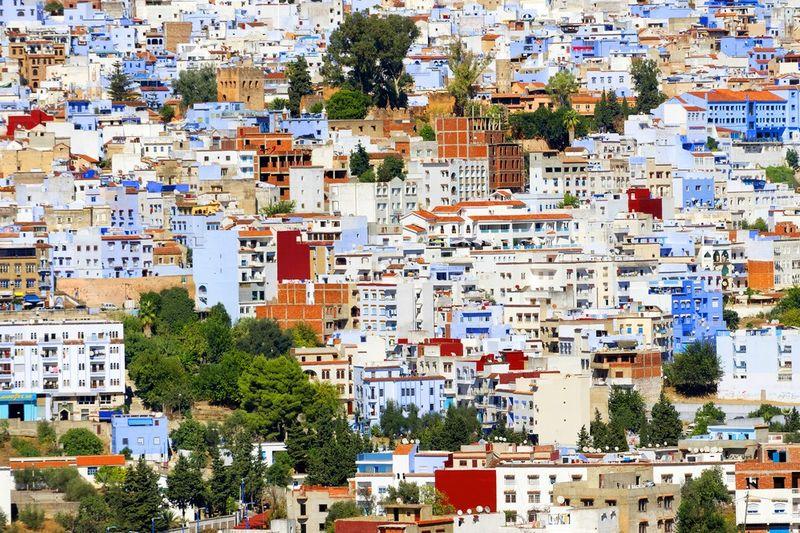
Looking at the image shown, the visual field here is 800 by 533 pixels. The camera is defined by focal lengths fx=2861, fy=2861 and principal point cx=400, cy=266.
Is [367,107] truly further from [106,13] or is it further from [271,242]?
[106,13]

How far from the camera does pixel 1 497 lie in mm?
43062

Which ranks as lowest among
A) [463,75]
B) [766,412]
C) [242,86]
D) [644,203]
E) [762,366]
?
[766,412]

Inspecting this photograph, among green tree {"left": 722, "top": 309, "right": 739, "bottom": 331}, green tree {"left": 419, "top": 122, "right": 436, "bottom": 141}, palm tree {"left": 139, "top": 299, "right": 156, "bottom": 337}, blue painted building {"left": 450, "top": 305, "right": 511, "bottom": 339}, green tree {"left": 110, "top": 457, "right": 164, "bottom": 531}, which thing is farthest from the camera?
green tree {"left": 419, "top": 122, "right": 436, "bottom": 141}

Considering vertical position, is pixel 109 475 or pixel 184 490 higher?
pixel 184 490

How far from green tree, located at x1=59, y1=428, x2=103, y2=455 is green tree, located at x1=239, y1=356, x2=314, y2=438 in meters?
2.62

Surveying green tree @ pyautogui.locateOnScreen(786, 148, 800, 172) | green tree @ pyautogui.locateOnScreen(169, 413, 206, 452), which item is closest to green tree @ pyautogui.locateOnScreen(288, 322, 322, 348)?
green tree @ pyautogui.locateOnScreen(169, 413, 206, 452)

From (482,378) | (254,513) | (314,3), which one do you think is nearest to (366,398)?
(482,378)

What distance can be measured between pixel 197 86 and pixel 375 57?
5.09 meters

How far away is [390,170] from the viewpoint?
203 feet

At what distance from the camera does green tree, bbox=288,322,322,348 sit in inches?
2078

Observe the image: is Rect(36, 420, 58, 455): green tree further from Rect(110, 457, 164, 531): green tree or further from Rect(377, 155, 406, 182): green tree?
Rect(377, 155, 406, 182): green tree

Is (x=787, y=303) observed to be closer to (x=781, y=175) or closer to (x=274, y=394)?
(x=781, y=175)

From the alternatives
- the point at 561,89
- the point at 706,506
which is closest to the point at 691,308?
the point at 561,89

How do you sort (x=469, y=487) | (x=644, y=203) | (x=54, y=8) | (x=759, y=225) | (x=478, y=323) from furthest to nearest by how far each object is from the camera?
1. (x=54, y=8)
2. (x=759, y=225)
3. (x=644, y=203)
4. (x=478, y=323)
5. (x=469, y=487)
